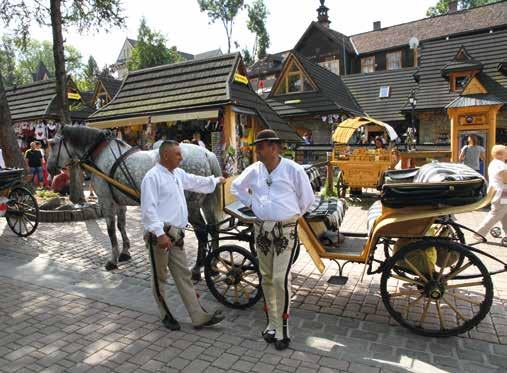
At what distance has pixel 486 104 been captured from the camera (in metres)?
10.5

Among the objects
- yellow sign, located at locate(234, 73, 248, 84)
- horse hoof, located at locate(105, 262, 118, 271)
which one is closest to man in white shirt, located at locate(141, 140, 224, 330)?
horse hoof, located at locate(105, 262, 118, 271)

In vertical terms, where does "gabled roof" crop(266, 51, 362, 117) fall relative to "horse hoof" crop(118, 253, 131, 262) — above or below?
above

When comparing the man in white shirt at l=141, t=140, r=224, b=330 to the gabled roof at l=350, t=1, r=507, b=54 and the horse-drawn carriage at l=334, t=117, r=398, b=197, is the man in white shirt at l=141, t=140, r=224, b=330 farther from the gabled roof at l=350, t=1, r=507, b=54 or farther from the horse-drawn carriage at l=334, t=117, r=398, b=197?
the gabled roof at l=350, t=1, r=507, b=54

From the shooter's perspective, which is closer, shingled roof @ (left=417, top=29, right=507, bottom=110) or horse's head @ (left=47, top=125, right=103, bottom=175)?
horse's head @ (left=47, top=125, right=103, bottom=175)

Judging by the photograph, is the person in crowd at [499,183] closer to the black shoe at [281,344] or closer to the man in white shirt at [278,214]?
the man in white shirt at [278,214]

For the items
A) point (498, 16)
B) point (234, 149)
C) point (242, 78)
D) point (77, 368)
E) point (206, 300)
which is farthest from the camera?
point (498, 16)

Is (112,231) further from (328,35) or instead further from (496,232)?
(328,35)

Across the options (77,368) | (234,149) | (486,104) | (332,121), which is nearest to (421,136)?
(332,121)

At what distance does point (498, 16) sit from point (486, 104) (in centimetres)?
3067

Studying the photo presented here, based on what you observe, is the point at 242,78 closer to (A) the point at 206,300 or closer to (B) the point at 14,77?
(A) the point at 206,300

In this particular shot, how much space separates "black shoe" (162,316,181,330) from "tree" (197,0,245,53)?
149ft

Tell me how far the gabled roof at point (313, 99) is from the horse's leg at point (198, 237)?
53.2 ft

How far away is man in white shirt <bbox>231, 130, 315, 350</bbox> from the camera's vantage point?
11.9 ft

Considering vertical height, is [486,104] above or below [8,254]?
above
